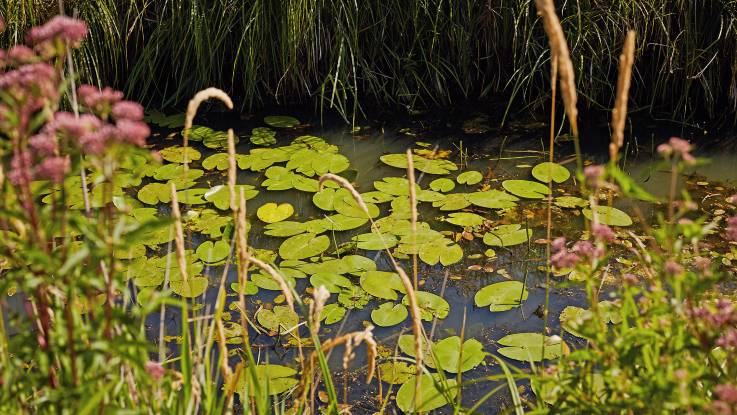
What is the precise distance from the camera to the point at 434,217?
2.69 m

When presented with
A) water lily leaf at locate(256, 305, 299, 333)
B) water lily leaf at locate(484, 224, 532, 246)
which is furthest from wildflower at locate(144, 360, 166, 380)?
water lily leaf at locate(484, 224, 532, 246)

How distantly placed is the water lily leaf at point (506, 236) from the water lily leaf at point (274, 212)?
0.68 metres

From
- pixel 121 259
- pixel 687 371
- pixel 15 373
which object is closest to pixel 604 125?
pixel 121 259

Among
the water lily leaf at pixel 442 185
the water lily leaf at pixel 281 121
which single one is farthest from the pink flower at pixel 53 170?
the water lily leaf at pixel 281 121

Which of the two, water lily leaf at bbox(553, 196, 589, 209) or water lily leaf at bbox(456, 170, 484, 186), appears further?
water lily leaf at bbox(456, 170, 484, 186)

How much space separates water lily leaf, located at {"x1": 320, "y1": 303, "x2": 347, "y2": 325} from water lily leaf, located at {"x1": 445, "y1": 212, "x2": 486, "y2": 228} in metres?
0.59

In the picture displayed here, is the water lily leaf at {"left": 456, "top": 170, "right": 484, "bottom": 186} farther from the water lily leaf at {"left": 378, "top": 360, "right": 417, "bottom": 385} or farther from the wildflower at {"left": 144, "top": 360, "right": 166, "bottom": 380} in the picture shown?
the wildflower at {"left": 144, "top": 360, "right": 166, "bottom": 380}

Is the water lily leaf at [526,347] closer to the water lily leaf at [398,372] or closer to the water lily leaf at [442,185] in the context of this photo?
the water lily leaf at [398,372]

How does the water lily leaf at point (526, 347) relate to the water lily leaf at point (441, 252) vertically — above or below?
below

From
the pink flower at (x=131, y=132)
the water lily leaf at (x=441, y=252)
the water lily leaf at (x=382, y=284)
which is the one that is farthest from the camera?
the water lily leaf at (x=441, y=252)

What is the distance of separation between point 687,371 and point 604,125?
2.52 meters

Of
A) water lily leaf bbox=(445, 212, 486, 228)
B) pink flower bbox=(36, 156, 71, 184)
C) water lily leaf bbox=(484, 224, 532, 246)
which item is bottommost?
water lily leaf bbox=(484, 224, 532, 246)

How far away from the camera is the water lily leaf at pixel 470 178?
2867mm

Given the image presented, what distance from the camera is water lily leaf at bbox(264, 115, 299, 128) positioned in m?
3.38
